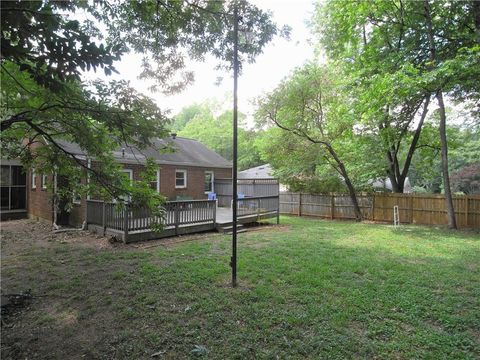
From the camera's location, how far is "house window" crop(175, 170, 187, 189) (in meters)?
16.9

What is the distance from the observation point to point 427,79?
9.54 metres

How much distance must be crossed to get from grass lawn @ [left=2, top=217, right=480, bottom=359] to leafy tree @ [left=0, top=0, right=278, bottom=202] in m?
1.84

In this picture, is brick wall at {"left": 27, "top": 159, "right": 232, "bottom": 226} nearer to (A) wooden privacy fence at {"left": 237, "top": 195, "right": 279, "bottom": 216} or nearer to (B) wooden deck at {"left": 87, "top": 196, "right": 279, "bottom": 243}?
(B) wooden deck at {"left": 87, "top": 196, "right": 279, "bottom": 243}

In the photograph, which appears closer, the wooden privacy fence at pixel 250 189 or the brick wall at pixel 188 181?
the brick wall at pixel 188 181

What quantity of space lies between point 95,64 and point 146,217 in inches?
259

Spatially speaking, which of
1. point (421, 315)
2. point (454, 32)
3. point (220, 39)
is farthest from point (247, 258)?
point (454, 32)

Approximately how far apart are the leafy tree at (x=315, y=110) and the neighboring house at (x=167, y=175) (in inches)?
212

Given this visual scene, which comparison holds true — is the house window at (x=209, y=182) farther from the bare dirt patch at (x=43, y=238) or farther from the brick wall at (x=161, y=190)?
the bare dirt patch at (x=43, y=238)

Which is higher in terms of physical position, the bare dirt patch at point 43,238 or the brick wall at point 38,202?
the brick wall at point 38,202

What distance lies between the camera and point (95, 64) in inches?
115

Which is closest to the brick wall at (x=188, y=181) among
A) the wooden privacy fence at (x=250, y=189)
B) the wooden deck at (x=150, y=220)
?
the wooden privacy fence at (x=250, y=189)

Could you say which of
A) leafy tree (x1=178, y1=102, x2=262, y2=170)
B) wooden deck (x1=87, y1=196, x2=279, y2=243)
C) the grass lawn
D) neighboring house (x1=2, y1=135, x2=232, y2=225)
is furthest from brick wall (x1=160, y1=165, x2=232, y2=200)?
leafy tree (x1=178, y1=102, x2=262, y2=170)

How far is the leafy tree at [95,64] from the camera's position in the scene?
2.77 m

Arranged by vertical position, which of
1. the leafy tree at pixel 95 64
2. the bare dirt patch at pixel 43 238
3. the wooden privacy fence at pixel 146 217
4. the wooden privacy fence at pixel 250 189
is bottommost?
the bare dirt patch at pixel 43 238
